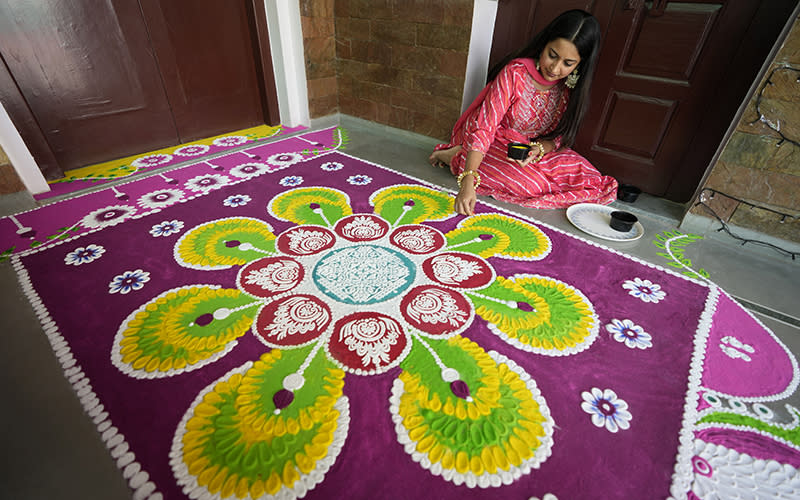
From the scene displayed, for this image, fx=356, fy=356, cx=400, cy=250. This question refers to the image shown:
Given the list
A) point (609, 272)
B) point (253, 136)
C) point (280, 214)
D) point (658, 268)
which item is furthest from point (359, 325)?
point (253, 136)

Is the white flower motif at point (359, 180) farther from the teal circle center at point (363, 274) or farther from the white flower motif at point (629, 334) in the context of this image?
the white flower motif at point (629, 334)

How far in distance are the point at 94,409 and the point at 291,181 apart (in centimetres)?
143

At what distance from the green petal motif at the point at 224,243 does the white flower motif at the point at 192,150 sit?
103 cm

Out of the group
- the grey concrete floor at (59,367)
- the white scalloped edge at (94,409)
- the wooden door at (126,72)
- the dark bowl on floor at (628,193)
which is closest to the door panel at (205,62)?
the wooden door at (126,72)

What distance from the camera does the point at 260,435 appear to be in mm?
865

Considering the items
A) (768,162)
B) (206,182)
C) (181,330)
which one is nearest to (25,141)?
(206,182)

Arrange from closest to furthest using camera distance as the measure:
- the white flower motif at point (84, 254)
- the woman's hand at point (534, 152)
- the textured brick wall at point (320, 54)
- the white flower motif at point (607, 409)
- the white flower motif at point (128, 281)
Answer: the white flower motif at point (607, 409), the white flower motif at point (128, 281), the white flower motif at point (84, 254), the woman's hand at point (534, 152), the textured brick wall at point (320, 54)

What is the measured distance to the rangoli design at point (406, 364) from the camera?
2.71 feet

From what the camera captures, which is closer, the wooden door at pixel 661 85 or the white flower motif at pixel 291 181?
the wooden door at pixel 661 85

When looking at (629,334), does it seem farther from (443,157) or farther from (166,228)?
(166,228)

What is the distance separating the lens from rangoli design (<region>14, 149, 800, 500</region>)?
2.71ft

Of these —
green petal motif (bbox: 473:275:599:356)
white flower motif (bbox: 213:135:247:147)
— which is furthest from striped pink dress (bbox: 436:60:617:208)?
white flower motif (bbox: 213:135:247:147)

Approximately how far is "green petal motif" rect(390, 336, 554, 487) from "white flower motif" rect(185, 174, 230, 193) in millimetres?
1560

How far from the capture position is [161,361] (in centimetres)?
103
